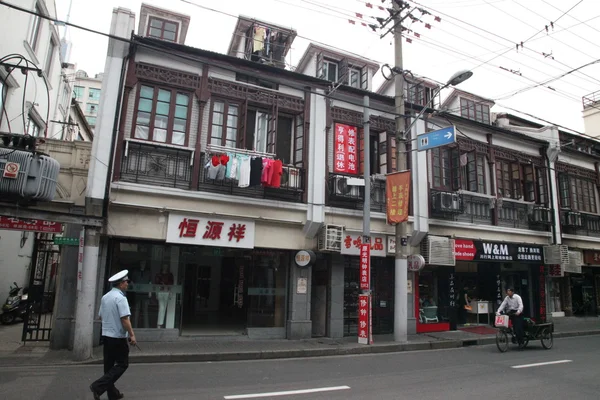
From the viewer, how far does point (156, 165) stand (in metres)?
12.0

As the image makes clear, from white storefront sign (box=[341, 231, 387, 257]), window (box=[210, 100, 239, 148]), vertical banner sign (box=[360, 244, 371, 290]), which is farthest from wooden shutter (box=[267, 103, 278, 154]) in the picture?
vertical banner sign (box=[360, 244, 371, 290])

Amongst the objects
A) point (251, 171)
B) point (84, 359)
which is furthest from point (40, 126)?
point (84, 359)

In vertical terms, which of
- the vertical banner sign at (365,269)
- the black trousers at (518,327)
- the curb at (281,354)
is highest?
the vertical banner sign at (365,269)

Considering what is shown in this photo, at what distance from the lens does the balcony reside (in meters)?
19.8

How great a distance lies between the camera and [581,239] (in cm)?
2017

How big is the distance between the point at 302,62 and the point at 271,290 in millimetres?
9222

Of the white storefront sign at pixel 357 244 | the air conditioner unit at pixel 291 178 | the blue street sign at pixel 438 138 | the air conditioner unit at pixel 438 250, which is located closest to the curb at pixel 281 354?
the air conditioner unit at pixel 438 250

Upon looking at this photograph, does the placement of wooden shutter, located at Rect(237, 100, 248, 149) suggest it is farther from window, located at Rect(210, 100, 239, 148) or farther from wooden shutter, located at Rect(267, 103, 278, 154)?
wooden shutter, located at Rect(267, 103, 278, 154)

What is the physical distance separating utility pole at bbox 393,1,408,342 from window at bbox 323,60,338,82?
324cm

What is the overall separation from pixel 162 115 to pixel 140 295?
17.2 ft

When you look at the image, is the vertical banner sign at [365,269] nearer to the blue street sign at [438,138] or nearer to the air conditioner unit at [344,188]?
the air conditioner unit at [344,188]

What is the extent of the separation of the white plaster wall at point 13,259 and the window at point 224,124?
29.2 feet

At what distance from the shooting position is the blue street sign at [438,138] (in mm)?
12114

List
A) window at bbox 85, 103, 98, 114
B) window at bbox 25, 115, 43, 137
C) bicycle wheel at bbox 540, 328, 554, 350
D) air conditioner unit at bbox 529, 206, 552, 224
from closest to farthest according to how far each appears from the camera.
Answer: bicycle wheel at bbox 540, 328, 554, 350 → window at bbox 25, 115, 43, 137 → air conditioner unit at bbox 529, 206, 552, 224 → window at bbox 85, 103, 98, 114
